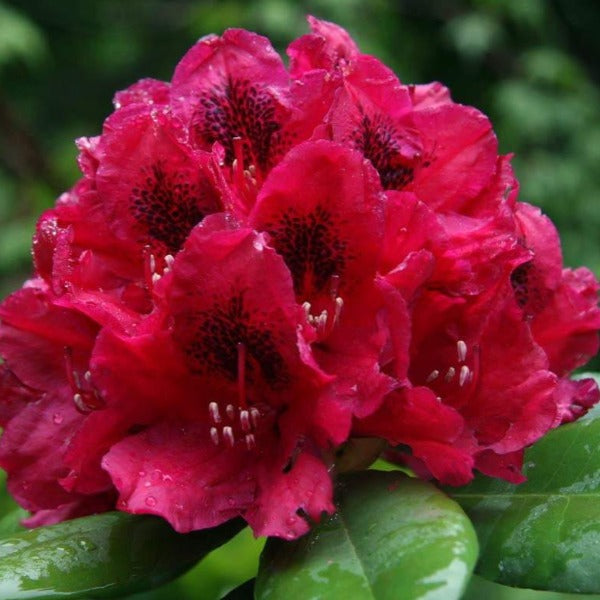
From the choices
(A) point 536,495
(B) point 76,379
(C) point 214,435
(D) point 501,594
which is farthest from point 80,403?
(D) point 501,594

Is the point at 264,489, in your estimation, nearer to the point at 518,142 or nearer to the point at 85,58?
the point at 518,142

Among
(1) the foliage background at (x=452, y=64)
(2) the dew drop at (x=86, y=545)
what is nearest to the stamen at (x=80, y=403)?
(2) the dew drop at (x=86, y=545)

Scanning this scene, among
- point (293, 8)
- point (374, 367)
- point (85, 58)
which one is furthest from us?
point (85, 58)

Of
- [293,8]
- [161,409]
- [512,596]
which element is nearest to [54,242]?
[161,409]

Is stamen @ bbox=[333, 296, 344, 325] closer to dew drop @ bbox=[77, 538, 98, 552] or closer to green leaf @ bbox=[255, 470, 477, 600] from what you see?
green leaf @ bbox=[255, 470, 477, 600]

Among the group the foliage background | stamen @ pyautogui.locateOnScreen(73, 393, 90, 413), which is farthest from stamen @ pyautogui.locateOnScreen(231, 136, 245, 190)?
the foliage background

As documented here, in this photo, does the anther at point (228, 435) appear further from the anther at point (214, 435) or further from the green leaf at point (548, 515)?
the green leaf at point (548, 515)

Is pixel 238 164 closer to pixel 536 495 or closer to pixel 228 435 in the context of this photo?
pixel 228 435
